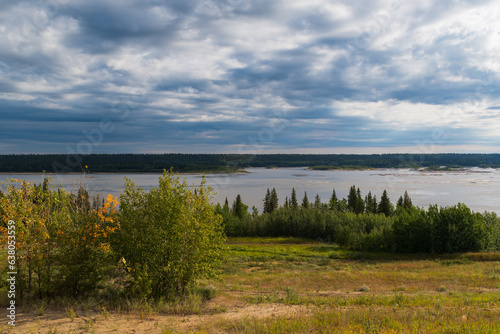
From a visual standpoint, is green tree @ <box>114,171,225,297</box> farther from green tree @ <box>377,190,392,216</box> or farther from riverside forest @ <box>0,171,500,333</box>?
green tree @ <box>377,190,392,216</box>

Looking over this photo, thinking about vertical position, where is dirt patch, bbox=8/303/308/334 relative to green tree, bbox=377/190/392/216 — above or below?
above

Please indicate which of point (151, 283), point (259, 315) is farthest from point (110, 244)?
point (259, 315)

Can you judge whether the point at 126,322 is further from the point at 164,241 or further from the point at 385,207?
the point at 385,207

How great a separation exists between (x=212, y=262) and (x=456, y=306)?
1005cm

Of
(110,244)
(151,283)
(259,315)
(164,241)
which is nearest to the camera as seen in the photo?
(259,315)

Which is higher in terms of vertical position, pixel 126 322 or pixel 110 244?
pixel 110 244

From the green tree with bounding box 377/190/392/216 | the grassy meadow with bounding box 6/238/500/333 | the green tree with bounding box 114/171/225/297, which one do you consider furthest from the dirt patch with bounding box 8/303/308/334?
the green tree with bounding box 377/190/392/216

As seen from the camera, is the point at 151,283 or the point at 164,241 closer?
the point at 151,283

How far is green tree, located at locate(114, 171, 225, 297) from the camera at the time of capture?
14438 millimetres

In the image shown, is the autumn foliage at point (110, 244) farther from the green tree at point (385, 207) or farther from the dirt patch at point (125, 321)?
the green tree at point (385, 207)

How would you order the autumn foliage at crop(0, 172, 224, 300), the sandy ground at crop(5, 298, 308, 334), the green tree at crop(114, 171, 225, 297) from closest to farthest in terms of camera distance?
the sandy ground at crop(5, 298, 308, 334) < the autumn foliage at crop(0, 172, 224, 300) < the green tree at crop(114, 171, 225, 297)

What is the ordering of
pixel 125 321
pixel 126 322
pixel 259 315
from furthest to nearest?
1. pixel 259 315
2. pixel 125 321
3. pixel 126 322

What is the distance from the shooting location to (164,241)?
1472cm

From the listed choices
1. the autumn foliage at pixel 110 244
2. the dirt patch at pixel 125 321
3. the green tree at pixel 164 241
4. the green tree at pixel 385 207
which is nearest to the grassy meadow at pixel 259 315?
the dirt patch at pixel 125 321
